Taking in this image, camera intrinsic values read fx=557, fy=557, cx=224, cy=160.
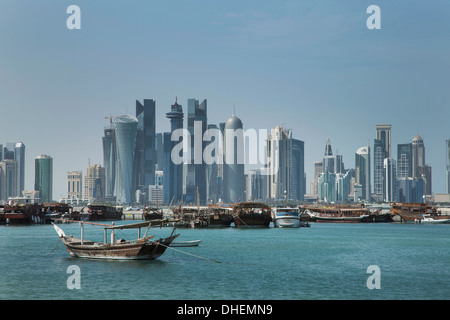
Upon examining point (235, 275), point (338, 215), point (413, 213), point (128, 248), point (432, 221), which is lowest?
point (432, 221)

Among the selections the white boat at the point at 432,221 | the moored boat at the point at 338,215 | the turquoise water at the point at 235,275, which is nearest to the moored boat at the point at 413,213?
the white boat at the point at 432,221

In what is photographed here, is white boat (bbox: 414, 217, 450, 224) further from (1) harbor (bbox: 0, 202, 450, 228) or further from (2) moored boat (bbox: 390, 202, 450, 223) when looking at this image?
(2) moored boat (bbox: 390, 202, 450, 223)

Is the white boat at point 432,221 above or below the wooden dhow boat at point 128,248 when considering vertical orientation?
below

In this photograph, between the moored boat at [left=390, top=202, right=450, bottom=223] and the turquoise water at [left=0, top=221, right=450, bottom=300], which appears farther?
the moored boat at [left=390, top=202, right=450, bottom=223]

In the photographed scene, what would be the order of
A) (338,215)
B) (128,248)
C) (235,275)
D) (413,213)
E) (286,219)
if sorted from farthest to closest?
(413,213) → (338,215) → (286,219) → (128,248) → (235,275)

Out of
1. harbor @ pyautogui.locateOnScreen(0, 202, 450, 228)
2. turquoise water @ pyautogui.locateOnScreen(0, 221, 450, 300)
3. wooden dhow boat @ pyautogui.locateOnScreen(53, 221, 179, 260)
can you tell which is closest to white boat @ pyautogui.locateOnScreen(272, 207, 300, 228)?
harbor @ pyautogui.locateOnScreen(0, 202, 450, 228)

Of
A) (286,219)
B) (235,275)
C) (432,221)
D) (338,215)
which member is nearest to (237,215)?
(286,219)

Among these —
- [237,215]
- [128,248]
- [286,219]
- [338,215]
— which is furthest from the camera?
[338,215]

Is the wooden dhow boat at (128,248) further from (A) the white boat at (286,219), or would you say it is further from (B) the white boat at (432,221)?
(B) the white boat at (432,221)

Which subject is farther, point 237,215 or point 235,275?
point 237,215

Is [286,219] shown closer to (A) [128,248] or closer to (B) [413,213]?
(B) [413,213]

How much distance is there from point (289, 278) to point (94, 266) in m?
21.5

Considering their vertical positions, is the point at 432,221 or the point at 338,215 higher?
the point at 338,215
